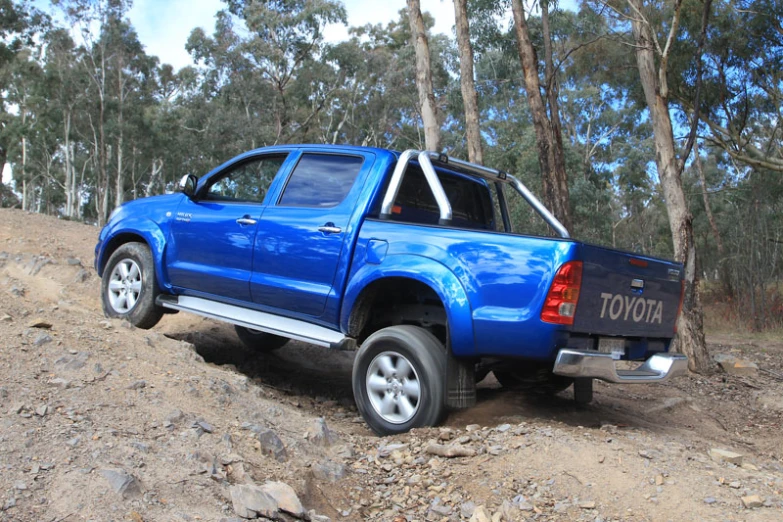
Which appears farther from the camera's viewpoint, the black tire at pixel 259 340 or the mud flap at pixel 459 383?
the black tire at pixel 259 340

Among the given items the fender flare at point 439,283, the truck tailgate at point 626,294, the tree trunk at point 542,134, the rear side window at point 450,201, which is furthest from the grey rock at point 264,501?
the tree trunk at point 542,134

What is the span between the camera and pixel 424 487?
3842mm

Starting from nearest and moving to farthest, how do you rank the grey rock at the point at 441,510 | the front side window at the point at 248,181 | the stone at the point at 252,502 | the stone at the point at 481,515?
1. the stone at the point at 252,502
2. the stone at the point at 481,515
3. the grey rock at the point at 441,510
4. the front side window at the point at 248,181

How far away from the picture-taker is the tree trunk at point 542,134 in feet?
33.1

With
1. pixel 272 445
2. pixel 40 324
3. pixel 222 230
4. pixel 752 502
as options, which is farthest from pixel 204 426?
pixel 752 502

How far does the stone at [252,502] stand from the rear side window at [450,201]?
2.52 metres

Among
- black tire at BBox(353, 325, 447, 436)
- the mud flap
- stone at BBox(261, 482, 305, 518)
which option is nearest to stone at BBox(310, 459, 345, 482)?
stone at BBox(261, 482, 305, 518)

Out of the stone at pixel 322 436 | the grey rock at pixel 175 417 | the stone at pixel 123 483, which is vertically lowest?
the stone at pixel 322 436

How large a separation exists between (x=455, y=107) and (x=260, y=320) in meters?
21.4

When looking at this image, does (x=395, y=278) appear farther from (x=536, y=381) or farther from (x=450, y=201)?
(x=536, y=381)

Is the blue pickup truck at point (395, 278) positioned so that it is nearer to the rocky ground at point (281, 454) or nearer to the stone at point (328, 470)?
the rocky ground at point (281, 454)

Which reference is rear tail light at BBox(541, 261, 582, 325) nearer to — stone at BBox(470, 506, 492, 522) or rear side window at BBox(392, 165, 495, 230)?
stone at BBox(470, 506, 492, 522)

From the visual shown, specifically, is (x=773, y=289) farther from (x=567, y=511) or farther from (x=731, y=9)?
(x=567, y=511)

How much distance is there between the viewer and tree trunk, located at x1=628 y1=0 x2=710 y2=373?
343 inches
